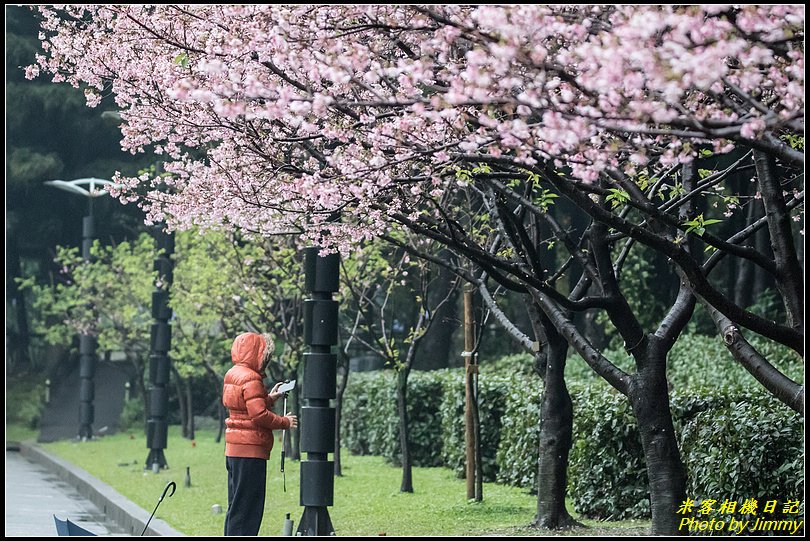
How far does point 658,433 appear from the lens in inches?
316

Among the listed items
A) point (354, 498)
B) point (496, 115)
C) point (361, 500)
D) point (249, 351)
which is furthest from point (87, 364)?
point (496, 115)

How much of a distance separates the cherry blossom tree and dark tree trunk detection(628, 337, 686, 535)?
0.02m

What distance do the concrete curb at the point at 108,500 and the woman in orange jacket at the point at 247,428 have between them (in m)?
2.23

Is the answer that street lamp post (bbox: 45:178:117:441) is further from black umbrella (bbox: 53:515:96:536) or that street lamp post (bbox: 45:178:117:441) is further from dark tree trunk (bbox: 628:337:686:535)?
black umbrella (bbox: 53:515:96:536)

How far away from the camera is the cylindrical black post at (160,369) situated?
1739 centimetres

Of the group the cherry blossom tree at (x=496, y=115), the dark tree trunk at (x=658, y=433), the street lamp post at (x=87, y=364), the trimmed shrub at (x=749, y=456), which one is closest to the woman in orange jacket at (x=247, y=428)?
the cherry blossom tree at (x=496, y=115)

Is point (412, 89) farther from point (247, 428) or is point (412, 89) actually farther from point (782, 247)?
point (247, 428)

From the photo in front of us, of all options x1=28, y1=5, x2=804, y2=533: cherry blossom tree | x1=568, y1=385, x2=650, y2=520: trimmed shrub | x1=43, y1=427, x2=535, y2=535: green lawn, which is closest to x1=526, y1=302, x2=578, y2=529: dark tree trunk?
x1=43, y1=427, x2=535, y2=535: green lawn

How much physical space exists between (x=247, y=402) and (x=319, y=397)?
103cm

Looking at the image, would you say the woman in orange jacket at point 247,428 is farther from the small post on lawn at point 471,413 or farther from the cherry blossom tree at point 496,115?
the small post on lawn at point 471,413

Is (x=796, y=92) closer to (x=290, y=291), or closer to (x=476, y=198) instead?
(x=476, y=198)

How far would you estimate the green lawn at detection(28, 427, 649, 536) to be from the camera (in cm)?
1054

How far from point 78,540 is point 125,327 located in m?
20.5

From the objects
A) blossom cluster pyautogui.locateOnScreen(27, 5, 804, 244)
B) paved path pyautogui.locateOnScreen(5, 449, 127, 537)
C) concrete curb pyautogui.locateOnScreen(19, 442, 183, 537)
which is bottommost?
paved path pyautogui.locateOnScreen(5, 449, 127, 537)
